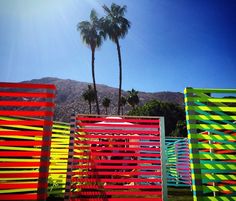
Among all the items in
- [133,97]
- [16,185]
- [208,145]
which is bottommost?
[16,185]

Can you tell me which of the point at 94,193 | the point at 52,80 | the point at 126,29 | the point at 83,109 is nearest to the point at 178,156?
the point at 94,193

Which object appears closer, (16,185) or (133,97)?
(16,185)

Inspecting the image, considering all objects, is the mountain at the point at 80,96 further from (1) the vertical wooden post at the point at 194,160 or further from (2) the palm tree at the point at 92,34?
(1) the vertical wooden post at the point at 194,160

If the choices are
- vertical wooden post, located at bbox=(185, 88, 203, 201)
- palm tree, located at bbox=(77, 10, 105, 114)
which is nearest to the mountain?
palm tree, located at bbox=(77, 10, 105, 114)

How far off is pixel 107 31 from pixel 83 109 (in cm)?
8038

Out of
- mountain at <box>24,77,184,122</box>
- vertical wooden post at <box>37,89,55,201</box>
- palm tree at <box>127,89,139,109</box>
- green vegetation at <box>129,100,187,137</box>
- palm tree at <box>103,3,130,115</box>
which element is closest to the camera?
vertical wooden post at <box>37,89,55,201</box>

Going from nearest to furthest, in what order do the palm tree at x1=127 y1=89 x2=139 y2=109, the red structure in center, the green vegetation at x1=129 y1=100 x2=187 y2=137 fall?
the red structure in center
the palm tree at x1=127 y1=89 x2=139 y2=109
the green vegetation at x1=129 y1=100 x2=187 y2=137

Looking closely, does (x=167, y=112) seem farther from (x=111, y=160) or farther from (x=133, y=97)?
(x=111, y=160)

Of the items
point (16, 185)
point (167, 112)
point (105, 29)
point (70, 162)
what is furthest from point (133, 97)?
point (16, 185)

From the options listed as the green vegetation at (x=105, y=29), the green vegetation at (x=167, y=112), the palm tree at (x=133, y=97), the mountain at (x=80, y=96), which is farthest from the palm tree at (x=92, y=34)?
the mountain at (x=80, y=96)

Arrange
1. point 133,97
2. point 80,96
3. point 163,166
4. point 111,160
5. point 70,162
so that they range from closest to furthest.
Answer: point 70,162 < point 163,166 < point 111,160 < point 133,97 < point 80,96

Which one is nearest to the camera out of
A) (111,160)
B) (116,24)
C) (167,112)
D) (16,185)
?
(16,185)

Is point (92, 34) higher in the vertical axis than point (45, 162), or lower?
higher

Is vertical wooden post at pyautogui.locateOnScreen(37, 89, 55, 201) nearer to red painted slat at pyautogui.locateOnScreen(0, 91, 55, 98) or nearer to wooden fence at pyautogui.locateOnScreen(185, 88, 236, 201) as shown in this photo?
red painted slat at pyautogui.locateOnScreen(0, 91, 55, 98)
